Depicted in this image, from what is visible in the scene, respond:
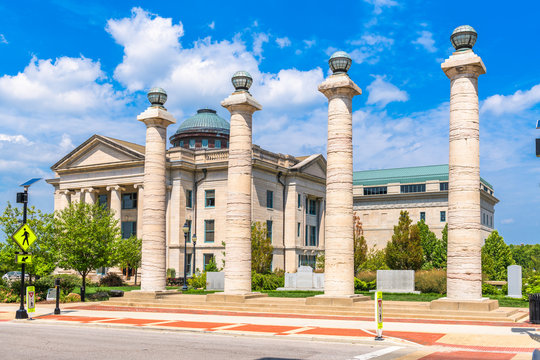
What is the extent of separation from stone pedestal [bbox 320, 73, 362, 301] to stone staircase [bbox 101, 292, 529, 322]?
128cm

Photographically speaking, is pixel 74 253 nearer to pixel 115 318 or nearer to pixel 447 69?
pixel 115 318

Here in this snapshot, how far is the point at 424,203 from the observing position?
312 ft

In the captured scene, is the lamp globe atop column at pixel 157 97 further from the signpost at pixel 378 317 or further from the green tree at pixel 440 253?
the green tree at pixel 440 253

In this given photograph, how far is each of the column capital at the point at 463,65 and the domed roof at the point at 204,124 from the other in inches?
2193

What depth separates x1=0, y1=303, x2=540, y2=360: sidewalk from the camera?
48.6ft

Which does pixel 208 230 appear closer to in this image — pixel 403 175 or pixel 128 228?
pixel 128 228

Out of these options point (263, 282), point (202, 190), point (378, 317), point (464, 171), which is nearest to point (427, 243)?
point (202, 190)

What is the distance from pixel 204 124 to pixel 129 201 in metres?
16.4

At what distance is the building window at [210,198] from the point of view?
6169 cm

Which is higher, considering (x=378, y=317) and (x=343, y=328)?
(x=378, y=317)

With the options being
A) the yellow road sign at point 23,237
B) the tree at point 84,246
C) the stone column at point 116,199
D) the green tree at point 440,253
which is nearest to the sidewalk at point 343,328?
the yellow road sign at point 23,237

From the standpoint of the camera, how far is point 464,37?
22922 millimetres

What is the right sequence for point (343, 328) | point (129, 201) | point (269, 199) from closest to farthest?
point (343, 328) < point (269, 199) < point (129, 201)

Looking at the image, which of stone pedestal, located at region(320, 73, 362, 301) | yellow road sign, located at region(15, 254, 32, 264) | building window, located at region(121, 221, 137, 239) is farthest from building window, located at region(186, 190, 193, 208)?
stone pedestal, located at region(320, 73, 362, 301)
